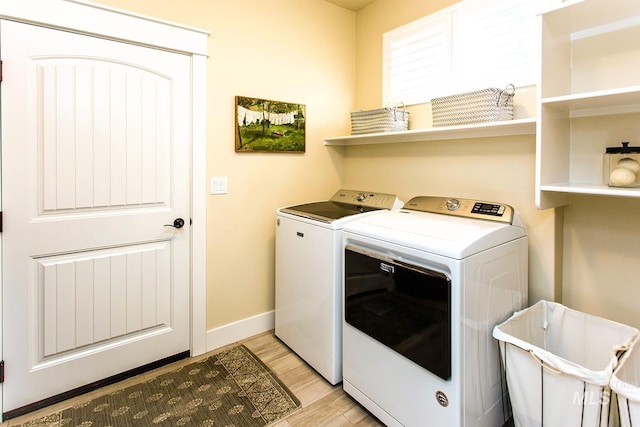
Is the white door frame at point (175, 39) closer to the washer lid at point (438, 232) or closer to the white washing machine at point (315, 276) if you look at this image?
the white washing machine at point (315, 276)

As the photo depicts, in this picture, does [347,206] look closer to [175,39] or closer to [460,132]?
[460,132]

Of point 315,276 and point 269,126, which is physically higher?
point 269,126

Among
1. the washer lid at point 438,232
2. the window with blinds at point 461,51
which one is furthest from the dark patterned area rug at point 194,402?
the window with blinds at point 461,51

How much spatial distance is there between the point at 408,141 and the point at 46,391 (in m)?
2.62

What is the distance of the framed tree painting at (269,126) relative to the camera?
7.76 feet

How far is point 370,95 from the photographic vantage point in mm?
2828

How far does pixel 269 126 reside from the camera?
2.49 meters

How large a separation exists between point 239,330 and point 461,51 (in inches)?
95.1

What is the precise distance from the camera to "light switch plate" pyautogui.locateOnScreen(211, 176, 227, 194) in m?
2.29

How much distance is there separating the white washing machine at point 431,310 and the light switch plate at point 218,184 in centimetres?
96

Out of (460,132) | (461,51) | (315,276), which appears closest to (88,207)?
(315,276)

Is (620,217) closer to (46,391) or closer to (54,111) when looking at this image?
(54,111)

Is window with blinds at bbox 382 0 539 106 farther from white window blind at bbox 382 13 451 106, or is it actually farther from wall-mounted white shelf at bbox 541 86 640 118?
wall-mounted white shelf at bbox 541 86 640 118

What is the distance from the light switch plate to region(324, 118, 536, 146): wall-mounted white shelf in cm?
93
